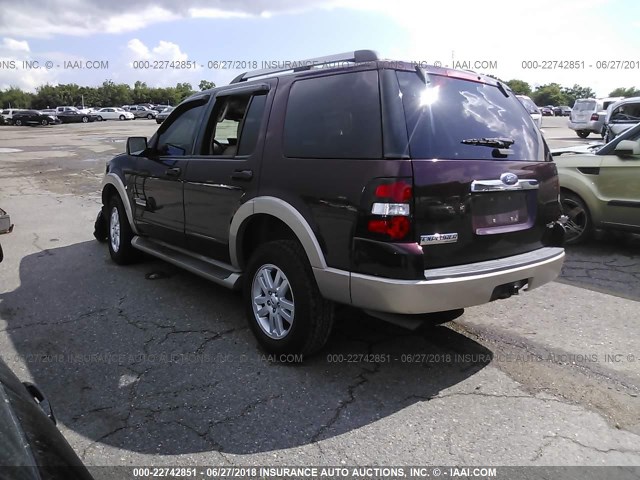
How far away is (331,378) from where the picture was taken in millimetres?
3365

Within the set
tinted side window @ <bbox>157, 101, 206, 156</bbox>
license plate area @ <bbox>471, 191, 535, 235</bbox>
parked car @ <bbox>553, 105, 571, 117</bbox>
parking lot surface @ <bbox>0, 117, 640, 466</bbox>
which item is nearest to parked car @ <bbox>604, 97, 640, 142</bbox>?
parking lot surface @ <bbox>0, 117, 640, 466</bbox>

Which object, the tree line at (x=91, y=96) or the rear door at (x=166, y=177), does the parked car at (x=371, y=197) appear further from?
the tree line at (x=91, y=96)

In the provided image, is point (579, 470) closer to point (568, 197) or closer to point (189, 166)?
point (189, 166)

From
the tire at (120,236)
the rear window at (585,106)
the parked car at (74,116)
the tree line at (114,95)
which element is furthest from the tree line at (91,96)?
the tire at (120,236)

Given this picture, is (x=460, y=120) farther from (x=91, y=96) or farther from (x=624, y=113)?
(x=91, y=96)

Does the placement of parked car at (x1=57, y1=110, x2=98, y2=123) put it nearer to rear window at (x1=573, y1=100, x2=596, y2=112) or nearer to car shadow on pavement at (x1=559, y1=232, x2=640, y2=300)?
rear window at (x1=573, y1=100, x2=596, y2=112)

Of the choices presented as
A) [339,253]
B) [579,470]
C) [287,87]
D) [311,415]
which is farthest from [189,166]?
[579,470]

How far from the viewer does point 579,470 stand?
98.4 inches

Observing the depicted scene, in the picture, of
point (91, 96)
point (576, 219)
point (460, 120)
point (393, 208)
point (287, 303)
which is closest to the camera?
point (393, 208)

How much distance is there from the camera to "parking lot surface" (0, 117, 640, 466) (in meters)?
2.69

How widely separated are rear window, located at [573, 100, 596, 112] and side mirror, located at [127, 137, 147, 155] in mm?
23978

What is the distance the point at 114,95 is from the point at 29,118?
55988 mm

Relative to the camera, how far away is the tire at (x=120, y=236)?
5.73m

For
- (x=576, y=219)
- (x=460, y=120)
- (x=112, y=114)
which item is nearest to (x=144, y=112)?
(x=112, y=114)
